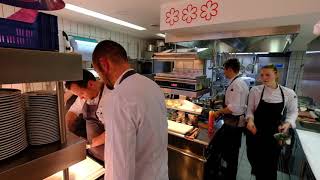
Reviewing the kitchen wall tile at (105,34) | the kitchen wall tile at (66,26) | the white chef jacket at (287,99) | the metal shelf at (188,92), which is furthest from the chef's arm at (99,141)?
the kitchen wall tile at (105,34)

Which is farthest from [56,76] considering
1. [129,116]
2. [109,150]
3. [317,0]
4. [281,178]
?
[281,178]

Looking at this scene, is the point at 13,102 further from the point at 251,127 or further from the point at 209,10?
the point at 251,127

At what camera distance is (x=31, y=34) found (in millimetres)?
569

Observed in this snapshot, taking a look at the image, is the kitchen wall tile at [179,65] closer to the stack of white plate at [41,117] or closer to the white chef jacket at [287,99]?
the white chef jacket at [287,99]

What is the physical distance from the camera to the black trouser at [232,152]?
253 centimetres

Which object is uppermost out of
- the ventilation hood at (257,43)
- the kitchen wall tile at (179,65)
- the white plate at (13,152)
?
the ventilation hood at (257,43)

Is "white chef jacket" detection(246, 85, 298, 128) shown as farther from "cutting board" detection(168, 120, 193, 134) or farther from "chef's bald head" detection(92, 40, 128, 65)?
"chef's bald head" detection(92, 40, 128, 65)

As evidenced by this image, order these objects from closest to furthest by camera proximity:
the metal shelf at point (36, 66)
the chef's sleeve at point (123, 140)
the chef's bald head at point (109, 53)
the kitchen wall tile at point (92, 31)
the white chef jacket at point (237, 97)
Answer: the metal shelf at point (36, 66)
the chef's sleeve at point (123, 140)
the chef's bald head at point (109, 53)
the white chef jacket at point (237, 97)
the kitchen wall tile at point (92, 31)

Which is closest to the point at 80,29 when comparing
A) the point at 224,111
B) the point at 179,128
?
the point at 179,128

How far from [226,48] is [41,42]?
2322 mm

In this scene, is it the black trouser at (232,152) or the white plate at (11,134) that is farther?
the black trouser at (232,152)

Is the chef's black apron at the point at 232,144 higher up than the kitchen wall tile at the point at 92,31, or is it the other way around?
the kitchen wall tile at the point at 92,31

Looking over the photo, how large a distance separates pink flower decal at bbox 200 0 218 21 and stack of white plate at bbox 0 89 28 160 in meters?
1.58

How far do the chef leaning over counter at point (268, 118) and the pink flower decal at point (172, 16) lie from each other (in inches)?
47.4
